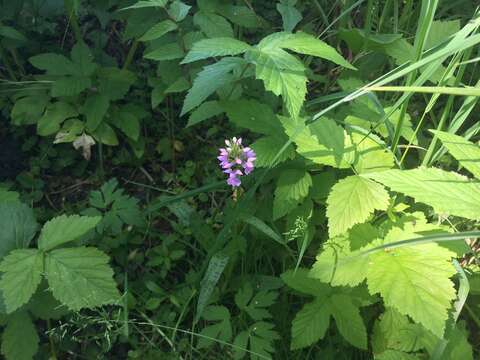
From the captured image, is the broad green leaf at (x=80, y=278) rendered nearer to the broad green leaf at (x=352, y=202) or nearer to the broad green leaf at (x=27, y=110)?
the broad green leaf at (x=352, y=202)

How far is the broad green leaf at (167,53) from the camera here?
1783mm

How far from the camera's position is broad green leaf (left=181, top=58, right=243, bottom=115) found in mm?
1489

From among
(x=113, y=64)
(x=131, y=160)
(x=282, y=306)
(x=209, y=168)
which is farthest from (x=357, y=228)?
(x=113, y=64)

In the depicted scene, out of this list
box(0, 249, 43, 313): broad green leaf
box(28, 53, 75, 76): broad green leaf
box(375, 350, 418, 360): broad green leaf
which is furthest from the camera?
box(28, 53, 75, 76): broad green leaf

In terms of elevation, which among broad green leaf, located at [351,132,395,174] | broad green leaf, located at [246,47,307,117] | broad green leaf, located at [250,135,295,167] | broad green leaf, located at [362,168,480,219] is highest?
broad green leaf, located at [246,47,307,117]

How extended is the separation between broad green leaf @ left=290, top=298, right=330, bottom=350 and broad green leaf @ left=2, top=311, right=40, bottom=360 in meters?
0.82

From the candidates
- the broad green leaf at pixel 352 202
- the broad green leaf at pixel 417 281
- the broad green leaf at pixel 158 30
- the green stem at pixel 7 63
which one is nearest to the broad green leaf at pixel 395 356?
the broad green leaf at pixel 417 281

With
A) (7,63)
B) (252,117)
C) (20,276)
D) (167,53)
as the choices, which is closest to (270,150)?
(252,117)

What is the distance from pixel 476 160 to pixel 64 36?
1991mm

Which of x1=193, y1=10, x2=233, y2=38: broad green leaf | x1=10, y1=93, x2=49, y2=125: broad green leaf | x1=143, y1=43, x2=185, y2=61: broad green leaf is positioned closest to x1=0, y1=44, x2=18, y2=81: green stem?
x1=10, y1=93, x2=49, y2=125: broad green leaf

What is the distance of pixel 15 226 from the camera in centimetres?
160

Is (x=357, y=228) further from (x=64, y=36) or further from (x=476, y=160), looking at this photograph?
(x=64, y=36)

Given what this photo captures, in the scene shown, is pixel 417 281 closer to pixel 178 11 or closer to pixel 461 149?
pixel 461 149

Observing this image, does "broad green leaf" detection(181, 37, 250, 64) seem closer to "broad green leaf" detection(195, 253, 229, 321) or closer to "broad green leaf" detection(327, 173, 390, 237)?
"broad green leaf" detection(327, 173, 390, 237)
